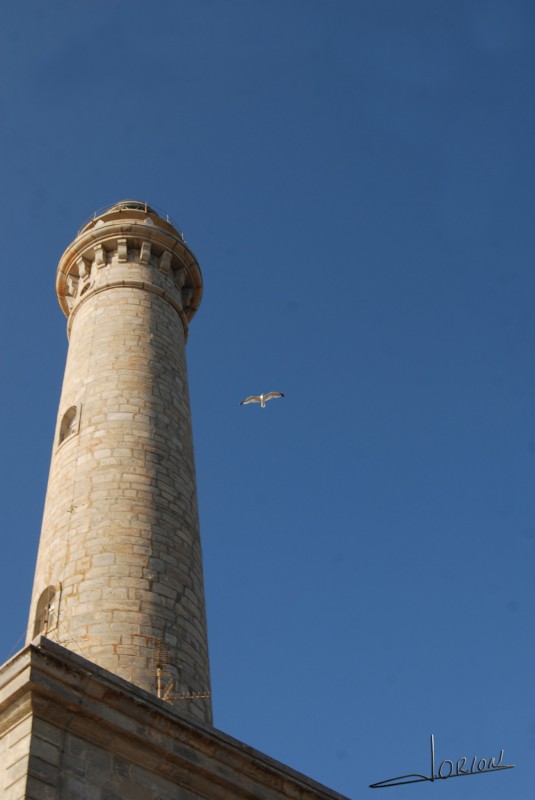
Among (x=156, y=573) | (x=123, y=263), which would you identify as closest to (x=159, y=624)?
(x=156, y=573)

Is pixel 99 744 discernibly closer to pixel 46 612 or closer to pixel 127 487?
pixel 46 612

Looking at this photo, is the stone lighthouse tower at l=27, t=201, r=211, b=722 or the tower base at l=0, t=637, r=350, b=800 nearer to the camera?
the tower base at l=0, t=637, r=350, b=800

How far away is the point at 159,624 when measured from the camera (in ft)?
43.4

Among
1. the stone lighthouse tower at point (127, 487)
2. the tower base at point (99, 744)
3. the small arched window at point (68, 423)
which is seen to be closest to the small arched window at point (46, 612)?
the stone lighthouse tower at point (127, 487)

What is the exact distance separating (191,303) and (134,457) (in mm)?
5997

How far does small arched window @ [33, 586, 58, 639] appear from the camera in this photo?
13.4 m

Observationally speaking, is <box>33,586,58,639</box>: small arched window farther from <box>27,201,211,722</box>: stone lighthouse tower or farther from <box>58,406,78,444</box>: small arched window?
<box>58,406,78,444</box>: small arched window

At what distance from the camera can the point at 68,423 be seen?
16328 mm

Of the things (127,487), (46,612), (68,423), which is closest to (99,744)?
(46,612)

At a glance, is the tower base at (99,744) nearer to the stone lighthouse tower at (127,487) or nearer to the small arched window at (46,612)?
the stone lighthouse tower at (127,487)

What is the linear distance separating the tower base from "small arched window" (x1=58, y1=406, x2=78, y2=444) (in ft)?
22.0

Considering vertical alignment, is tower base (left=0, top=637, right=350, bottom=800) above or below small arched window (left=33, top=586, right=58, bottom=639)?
below

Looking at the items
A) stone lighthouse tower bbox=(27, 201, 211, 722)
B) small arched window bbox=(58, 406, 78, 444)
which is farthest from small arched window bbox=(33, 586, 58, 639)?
small arched window bbox=(58, 406, 78, 444)

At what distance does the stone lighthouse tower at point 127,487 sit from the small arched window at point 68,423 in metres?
0.02
